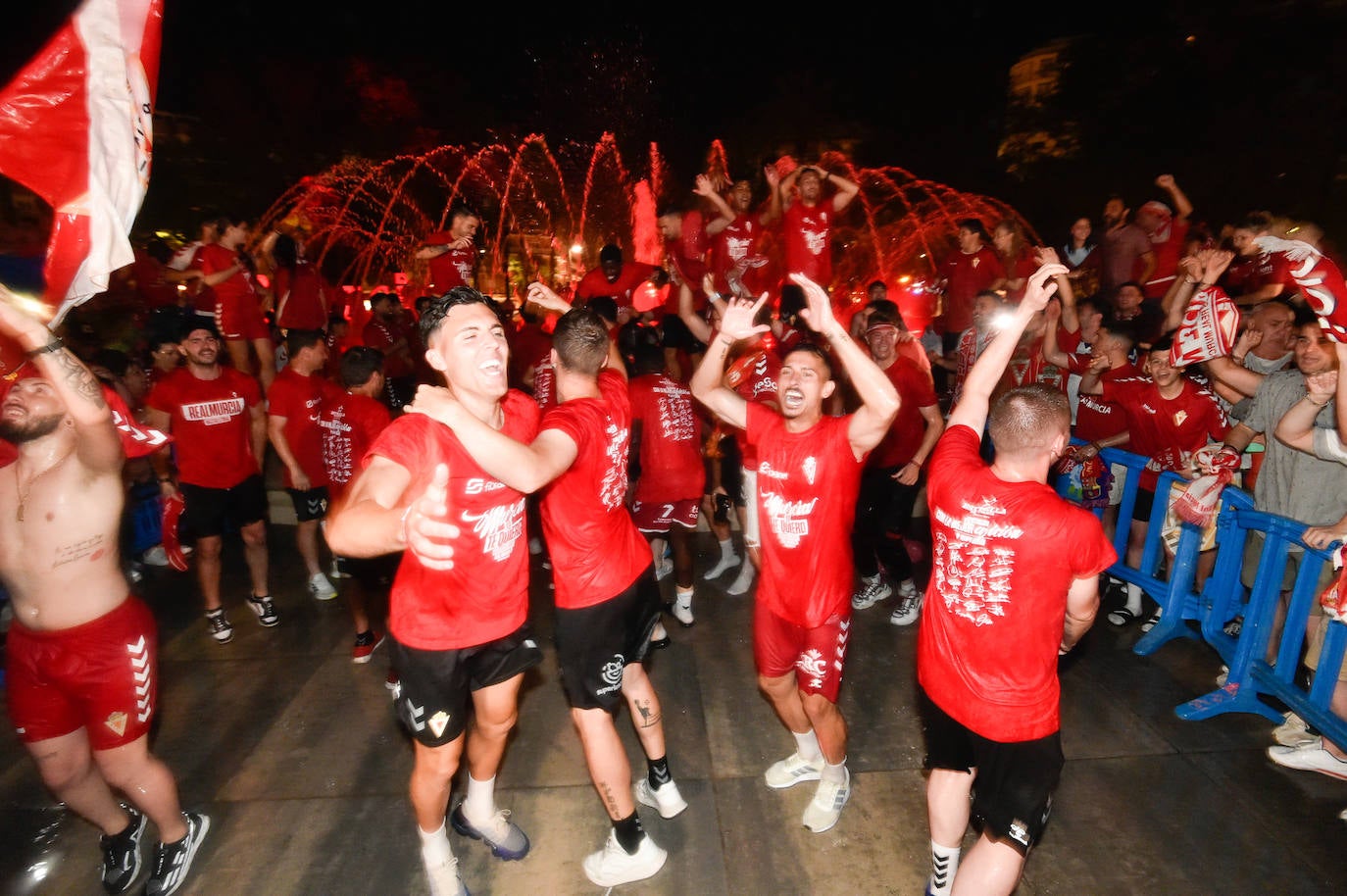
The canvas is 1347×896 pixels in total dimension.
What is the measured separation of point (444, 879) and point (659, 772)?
1.07 m

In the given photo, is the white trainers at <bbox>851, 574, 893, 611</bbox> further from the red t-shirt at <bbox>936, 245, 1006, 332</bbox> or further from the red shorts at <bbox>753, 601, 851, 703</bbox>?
the red t-shirt at <bbox>936, 245, 1006, 332</bbox>

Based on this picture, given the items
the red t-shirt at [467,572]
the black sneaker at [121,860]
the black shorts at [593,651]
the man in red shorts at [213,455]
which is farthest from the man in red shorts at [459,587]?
the man in red shorts at [213,455]

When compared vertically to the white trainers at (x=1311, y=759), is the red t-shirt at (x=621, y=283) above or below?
above

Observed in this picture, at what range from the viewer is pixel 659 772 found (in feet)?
11.8

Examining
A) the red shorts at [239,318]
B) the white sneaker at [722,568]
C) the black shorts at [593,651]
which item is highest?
the red shorts at [239,318]

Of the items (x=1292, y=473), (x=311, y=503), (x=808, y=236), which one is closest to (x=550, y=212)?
(x=808, y=236)

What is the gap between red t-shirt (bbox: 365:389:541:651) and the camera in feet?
9.25

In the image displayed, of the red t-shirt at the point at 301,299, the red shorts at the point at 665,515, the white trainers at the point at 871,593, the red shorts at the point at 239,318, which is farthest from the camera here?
the red t-shirt at the point at 301,299

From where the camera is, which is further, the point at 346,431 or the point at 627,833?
the point at 346,431

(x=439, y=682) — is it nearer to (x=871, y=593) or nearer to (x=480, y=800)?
(x=480, y=800)

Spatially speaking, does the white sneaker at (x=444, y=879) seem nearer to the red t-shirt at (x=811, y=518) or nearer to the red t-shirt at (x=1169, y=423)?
the red t-shirt at (x=811, y=518)

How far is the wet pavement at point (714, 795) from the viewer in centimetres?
326

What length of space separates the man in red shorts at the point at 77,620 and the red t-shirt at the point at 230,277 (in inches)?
235

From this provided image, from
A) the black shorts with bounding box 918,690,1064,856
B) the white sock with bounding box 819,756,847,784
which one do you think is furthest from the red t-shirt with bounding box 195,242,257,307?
the black shorts with bounding box 918,690,1064,856
